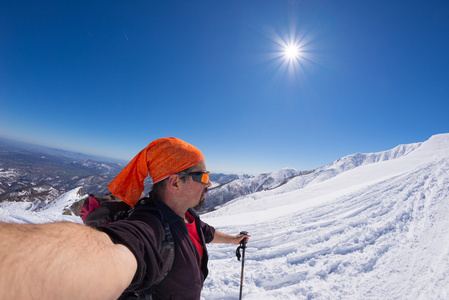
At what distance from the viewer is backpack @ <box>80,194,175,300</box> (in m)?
1.59

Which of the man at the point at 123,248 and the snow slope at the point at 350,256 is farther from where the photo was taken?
the snow slope at the point at 350,256

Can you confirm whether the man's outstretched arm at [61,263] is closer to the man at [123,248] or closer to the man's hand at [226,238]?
the man at [123,248]

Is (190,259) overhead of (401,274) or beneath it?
overhead

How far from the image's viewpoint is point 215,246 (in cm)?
626

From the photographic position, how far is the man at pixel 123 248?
2.21ft

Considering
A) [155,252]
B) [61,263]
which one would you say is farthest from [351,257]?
[61,263]

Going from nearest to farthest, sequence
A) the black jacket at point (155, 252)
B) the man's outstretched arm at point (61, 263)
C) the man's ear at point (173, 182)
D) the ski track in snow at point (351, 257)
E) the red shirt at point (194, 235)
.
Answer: the man's outstretched arm at point (61, 263), the black jacket at point (155, 252), the man's ear at point (173, 182), the red shirt at point (194, 235), the ski track in snow at point (351, 257)

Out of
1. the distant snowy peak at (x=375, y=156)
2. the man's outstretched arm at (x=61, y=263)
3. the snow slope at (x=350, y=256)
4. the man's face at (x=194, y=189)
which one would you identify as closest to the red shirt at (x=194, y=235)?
the man's face at (x=194, y=189)

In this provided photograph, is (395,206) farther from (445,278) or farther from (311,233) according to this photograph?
(445,278)

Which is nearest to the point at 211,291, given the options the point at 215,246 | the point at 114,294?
the point at 215,246

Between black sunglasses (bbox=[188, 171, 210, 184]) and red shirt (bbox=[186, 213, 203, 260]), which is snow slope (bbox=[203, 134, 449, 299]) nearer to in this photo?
red shirt (bbox=[186, 213, 203, 260])

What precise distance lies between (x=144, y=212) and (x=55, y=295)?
1.03 meters

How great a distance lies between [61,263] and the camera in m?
0.78

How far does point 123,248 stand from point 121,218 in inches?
35.7
